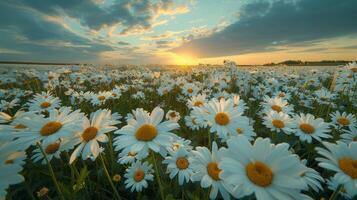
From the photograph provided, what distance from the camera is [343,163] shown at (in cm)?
138

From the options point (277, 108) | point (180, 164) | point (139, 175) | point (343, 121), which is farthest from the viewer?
point (277, 108)

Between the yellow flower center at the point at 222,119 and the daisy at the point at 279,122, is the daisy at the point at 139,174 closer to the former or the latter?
the yellow flower center at the point at 222,119

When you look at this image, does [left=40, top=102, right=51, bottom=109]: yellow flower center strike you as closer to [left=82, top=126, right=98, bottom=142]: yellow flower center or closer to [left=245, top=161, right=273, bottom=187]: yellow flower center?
[left=82, top=126, right=98, bottom=142]: yellow flower center

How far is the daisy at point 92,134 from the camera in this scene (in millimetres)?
1596

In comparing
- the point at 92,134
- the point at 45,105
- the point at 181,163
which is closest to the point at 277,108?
the point at 181,163

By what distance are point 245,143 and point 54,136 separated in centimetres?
139

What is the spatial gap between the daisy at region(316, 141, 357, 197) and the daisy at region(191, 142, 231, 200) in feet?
2.21

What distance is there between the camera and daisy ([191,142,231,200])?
5.12 feet

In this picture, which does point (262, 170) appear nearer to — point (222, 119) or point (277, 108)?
point (222, 119)

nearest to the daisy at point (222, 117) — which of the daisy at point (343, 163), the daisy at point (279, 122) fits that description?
the daisy at point (279, 122)

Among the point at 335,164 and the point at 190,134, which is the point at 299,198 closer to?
the point at 335,164

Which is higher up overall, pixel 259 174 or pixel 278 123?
pixel 259 174

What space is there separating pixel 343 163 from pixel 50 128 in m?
2.16

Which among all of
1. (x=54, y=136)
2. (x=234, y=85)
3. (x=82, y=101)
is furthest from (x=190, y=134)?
(x=234, y=85)
